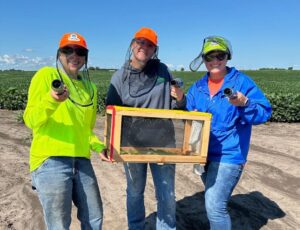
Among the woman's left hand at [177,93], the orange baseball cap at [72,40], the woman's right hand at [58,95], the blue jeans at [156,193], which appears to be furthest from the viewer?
the blue jeans at [156,193]

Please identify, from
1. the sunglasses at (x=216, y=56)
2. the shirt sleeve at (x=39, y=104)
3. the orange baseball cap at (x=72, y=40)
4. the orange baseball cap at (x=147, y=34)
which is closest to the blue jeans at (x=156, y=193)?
the sunglasses at (x=216, y=56)

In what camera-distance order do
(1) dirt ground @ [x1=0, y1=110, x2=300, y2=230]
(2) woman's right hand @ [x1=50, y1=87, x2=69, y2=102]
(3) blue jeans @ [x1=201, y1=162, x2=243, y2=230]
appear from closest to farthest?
1. (2) woman's right hand @ [x1=50, y1=87, x2=69, y2=102]
2. (3) blue jeans @ [x1=201, y1=162, x2=243, y2=230]
3. (1) dirt ground @ [x1=0, y1=110, x2=300, y2=230]

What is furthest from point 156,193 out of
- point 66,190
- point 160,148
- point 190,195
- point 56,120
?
point 190,195

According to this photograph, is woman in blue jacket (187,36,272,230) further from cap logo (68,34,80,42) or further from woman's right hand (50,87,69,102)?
woman's right hand (50,87,69,102)

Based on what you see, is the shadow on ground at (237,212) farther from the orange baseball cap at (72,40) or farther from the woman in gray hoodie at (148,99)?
the orange baseball cap at (72,40)

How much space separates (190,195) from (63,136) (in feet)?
11.9

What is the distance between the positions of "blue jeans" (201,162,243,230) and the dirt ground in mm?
1577

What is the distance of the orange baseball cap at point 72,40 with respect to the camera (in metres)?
2.93

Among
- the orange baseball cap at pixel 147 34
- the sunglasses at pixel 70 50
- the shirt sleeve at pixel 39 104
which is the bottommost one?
the shirt sleeve at pixel 39 104

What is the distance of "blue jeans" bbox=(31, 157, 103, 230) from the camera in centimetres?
295

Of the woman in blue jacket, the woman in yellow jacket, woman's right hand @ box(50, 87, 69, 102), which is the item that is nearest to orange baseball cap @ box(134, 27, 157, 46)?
the woman in blue jacket

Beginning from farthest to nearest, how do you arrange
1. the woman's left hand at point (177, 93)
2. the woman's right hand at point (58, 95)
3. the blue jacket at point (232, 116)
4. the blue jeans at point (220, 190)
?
the woman's left hand at point (177, 93) → the blue jeans at point (220, 190) → the blue jacket at point (232, 116) → the woman's right hand at point (58, 95)

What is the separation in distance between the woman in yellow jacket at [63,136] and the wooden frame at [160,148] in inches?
9.0

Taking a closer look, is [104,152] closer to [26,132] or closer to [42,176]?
[42,176]
